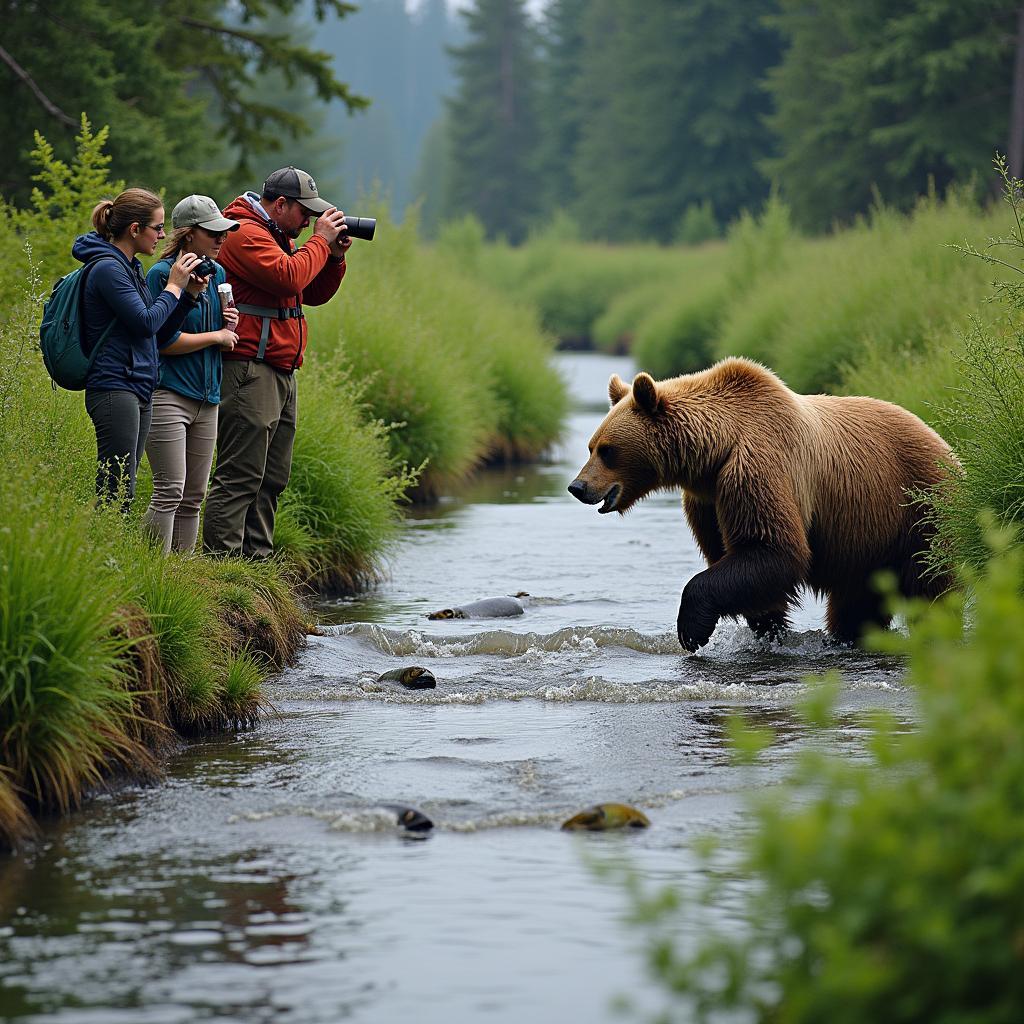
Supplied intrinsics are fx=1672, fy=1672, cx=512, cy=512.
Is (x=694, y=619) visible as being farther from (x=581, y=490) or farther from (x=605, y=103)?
(x=605, y=103)

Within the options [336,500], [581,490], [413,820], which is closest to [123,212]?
[581,490]

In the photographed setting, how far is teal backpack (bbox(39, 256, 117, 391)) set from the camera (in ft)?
24.2

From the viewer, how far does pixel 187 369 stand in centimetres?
799

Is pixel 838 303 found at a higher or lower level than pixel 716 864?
higher

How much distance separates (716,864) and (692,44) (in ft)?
190

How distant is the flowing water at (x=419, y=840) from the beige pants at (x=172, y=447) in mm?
967

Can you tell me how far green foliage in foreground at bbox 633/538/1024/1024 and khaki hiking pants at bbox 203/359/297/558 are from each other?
572cm

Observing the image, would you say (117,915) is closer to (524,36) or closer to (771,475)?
(771,475)

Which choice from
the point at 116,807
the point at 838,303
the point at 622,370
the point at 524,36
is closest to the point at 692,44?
the point at 524,36

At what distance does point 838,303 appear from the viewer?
1816 centimetres

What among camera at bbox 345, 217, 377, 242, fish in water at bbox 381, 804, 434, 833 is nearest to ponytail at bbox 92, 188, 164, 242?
camera at bbox 345, 217, 377, 242

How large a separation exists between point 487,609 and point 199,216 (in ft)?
10.7

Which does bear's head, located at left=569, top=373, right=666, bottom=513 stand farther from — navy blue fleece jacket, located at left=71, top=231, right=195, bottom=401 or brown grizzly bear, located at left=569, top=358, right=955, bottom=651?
navy blue fleece jacket, located at left=71, top=231, right=195, bottom=401

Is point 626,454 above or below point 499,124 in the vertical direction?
below
